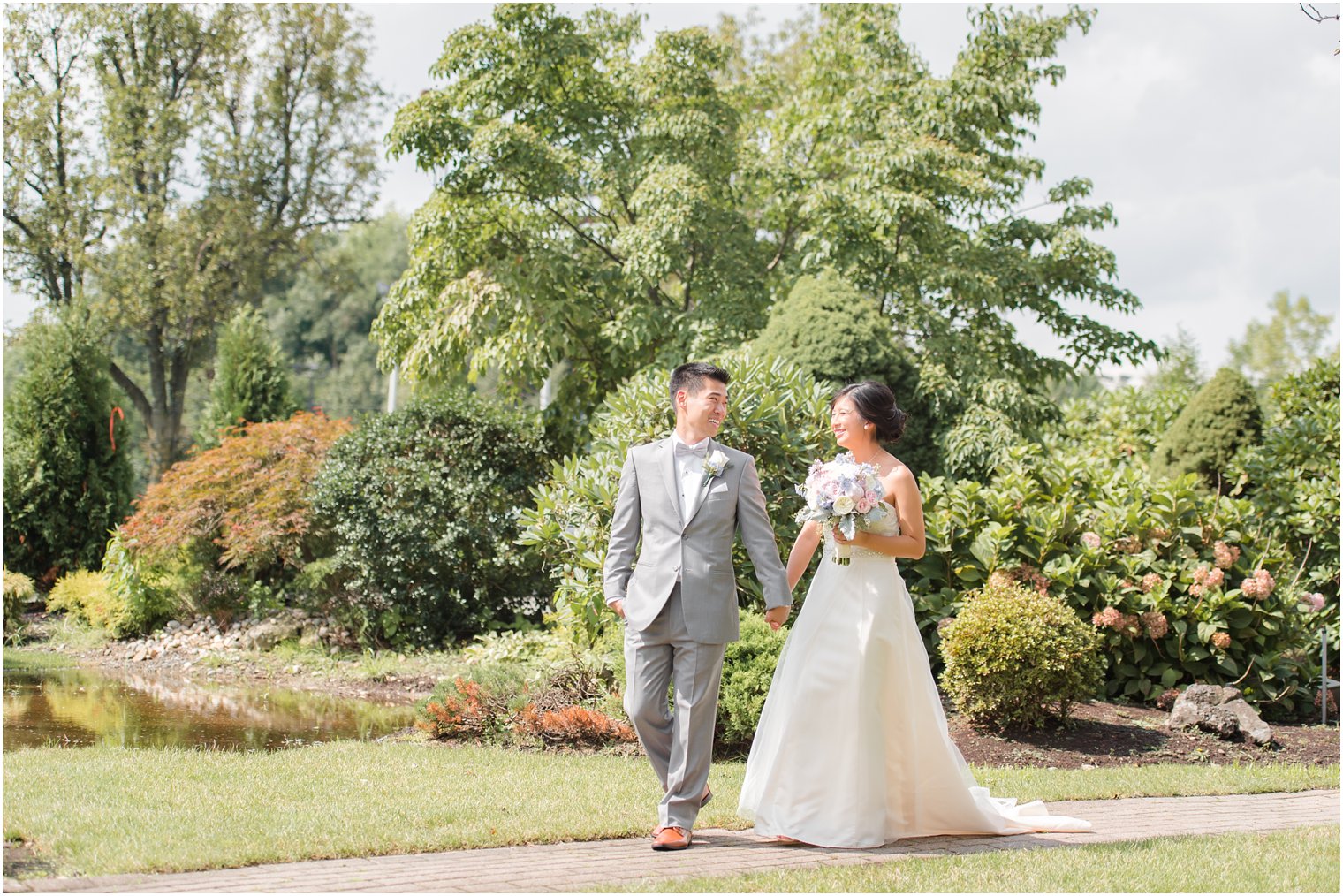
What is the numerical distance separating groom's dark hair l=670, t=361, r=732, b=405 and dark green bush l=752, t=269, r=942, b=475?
5.03m

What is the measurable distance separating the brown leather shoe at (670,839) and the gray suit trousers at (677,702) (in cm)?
4

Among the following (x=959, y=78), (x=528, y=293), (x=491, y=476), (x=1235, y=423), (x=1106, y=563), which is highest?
(x=959, y=78)

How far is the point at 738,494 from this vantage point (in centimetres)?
504

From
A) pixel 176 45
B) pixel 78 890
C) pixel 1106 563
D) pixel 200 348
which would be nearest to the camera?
pixel 78 890


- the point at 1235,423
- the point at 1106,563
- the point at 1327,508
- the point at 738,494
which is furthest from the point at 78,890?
the point at 1235,423

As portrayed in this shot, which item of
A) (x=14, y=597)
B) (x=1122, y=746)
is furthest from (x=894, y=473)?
(x=14, y=597)

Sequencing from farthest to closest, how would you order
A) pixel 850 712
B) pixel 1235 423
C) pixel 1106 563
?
pixel 1235 423 < pixel 1106 563 < pixel 850 712

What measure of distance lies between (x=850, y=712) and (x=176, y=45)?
20.6 metres

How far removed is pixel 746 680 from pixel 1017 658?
185cm

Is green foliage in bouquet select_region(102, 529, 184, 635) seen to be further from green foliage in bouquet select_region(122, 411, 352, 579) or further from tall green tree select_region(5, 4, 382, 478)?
tall green tree select_region(5, 4, 382, 478)

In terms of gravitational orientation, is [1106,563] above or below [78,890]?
above

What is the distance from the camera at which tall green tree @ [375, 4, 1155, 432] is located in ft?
39.6

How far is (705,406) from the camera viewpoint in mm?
5043

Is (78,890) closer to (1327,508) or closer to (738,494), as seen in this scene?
(738,494)
